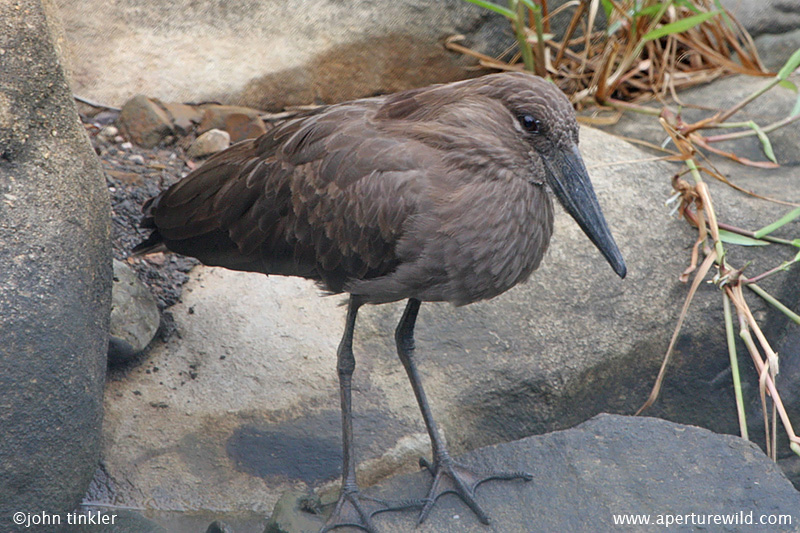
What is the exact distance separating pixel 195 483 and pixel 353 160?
55.2 inches

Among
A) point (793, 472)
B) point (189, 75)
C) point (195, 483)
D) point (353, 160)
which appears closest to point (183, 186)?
point (353, 160)

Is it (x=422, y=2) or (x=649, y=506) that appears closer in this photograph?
(x=649, y=506)

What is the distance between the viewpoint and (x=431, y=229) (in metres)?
2.77

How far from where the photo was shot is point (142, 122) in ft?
15.6

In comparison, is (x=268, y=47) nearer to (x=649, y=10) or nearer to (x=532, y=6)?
(x=532, y=6)

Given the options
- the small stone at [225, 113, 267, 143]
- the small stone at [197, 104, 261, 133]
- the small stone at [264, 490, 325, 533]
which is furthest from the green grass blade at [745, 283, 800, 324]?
the small stone at [197, 104, 261, 133]

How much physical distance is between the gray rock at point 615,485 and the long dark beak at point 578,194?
0.73m

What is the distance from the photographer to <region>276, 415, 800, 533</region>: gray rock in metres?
2.84

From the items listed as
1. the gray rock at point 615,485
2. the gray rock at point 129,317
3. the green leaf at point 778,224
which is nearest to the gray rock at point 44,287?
the gray rock at point 129,317

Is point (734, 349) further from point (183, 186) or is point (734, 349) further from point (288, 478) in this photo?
point (183, 186)

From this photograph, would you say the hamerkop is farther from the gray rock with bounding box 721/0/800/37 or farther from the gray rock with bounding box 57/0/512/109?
the gray rock with bounding box 721/0/800/37

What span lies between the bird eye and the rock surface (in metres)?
1.26

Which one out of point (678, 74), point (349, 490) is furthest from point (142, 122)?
point (678, 74)

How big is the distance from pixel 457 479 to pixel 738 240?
2.10m
